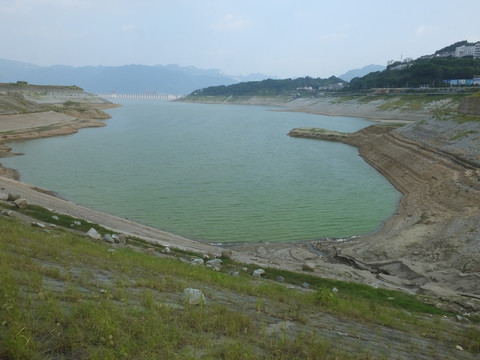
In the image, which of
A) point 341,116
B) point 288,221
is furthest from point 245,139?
point 341,116

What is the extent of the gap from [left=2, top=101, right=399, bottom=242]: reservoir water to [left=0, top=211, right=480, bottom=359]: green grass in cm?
832

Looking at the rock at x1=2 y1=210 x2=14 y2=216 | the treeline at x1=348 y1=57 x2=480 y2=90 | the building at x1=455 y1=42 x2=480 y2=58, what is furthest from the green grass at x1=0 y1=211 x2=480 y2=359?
the building at x1=455 y1=42 x2=480 y2=58

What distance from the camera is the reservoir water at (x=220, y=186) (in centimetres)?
1812

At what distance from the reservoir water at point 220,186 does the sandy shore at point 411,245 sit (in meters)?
1.55

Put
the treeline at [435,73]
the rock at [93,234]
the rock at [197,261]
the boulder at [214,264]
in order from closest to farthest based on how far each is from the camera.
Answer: the boulder at [214,264] < the rock at [197,261] < the rock at [93,234] < the treeline at [435,73]

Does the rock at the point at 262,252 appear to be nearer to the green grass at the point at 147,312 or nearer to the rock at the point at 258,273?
the rock at the point at 258,273

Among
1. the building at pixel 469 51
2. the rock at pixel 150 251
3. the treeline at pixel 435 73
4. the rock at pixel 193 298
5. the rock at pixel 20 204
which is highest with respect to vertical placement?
the building at pixel 469 51

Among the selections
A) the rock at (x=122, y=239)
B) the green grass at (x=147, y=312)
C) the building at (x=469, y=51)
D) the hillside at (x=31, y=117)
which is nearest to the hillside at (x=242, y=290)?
the green grass at (x=147, y=312)

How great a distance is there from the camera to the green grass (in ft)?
12.5

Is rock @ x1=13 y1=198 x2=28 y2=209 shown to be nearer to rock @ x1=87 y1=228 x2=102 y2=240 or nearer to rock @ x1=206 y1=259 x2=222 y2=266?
rock @ x1=87 y1=228 x2=102 y2=240

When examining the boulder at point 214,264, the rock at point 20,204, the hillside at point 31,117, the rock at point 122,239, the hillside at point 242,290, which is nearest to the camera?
the hillside at point 242,290

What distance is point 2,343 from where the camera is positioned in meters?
3.39

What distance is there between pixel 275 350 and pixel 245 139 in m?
49.5

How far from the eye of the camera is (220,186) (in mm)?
24750
